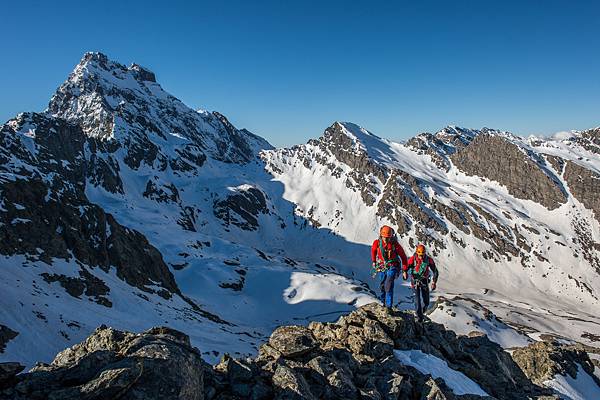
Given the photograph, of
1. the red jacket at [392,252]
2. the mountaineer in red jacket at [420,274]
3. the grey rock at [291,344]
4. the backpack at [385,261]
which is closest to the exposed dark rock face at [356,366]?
the grey rock at [291,344]

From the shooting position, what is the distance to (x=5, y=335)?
40406 millimetres

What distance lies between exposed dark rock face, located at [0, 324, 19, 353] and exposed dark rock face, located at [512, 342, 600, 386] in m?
48.7

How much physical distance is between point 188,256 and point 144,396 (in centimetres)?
13111

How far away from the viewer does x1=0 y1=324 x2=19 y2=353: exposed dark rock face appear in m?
39.0

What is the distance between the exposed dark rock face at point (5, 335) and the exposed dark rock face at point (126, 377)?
3654cm

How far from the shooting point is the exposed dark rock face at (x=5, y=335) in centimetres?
3900

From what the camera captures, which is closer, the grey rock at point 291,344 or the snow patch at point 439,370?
the grey rock at point 291,344

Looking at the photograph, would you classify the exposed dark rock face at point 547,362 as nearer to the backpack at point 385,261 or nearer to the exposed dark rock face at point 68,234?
the backpack at point 385,261

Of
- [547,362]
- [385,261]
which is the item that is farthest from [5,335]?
[547,362]

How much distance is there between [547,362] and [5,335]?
52.2 meters

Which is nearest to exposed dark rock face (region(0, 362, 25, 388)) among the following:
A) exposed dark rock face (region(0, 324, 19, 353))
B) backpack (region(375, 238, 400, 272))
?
backpack (region(375, 238, 400, 272))

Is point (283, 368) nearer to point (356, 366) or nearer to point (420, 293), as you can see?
point (356, 366)

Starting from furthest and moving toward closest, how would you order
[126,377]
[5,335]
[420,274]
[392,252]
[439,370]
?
[5,335] < [420,274] < [392,252] < [439,370] < [126,377]

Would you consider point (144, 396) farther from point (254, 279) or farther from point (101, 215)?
point (254, 279)
